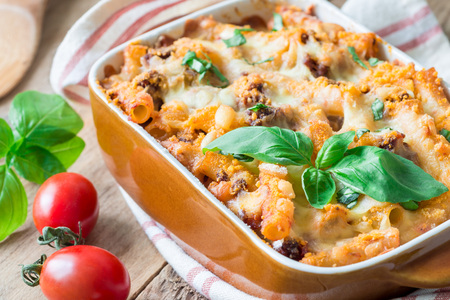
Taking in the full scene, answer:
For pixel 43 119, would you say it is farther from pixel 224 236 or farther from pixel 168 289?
pixel 224 236

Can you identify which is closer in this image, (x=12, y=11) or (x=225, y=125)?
(x=225, y=125)

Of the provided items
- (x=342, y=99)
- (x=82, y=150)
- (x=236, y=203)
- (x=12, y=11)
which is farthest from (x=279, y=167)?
(x=12, y=11)

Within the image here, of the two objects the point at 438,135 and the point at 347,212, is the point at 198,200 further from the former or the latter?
the point at 438,135

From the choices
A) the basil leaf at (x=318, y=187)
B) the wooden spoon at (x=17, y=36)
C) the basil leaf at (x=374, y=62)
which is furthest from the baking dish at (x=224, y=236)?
the wooden spoon at (x=17, y=36)

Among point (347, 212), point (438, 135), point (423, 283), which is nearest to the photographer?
point (423, 283)

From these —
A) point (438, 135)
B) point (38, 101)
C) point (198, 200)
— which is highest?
point (438, 135)

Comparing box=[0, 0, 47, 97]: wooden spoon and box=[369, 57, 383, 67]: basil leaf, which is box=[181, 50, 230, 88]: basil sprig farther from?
box=[0, 0, 47, 97]: wooden spoon
